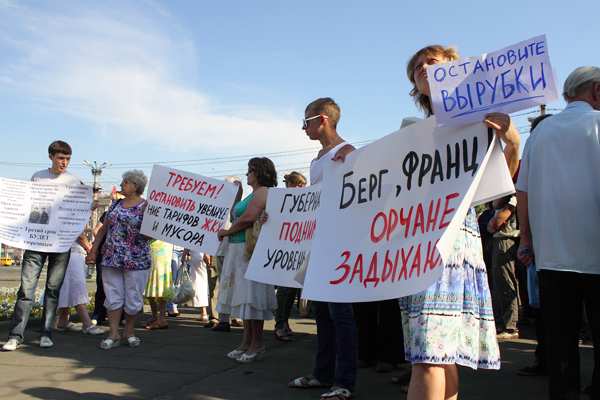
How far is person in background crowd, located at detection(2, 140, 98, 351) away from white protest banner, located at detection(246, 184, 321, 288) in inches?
90.6

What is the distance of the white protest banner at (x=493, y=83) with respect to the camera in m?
1.95

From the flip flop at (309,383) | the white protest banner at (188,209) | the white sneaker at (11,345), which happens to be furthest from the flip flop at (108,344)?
the flip flop at (309,383)

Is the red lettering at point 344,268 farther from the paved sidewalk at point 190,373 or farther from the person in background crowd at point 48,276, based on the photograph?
the person in background crowd at point 48,276

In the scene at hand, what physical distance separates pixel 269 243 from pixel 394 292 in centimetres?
218

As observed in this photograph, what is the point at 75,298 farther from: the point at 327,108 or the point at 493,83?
the point at 493,83

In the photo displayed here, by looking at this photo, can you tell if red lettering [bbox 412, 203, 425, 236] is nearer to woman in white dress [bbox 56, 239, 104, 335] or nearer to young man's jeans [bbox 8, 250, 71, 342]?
young man's jeans [bbox 8, 250, 71, 342]

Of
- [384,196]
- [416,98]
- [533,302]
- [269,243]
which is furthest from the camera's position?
[269,243]

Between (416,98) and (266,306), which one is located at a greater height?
(416,98)

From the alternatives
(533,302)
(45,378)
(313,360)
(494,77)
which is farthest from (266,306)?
(494,77)

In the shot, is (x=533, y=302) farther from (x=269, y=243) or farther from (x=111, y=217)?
(x=111, y=217)

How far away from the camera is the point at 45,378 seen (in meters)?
3.85

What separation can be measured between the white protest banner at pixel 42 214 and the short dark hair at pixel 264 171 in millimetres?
1959

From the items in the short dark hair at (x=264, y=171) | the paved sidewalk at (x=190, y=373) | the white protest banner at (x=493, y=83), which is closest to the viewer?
the white protest banner at (x=493, y=83)

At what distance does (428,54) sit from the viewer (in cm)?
237
